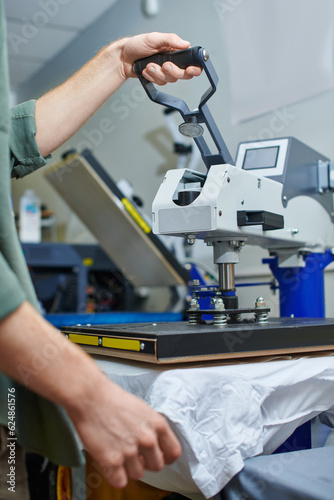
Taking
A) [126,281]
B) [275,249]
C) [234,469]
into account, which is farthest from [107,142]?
[234,469]

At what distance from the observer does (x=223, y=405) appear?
2.49 feet

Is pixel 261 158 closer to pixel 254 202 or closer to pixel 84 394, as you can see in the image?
pixel 254 202

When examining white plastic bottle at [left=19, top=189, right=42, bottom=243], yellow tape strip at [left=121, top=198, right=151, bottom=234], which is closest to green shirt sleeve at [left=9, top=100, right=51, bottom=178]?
yellow tape strip at [left=121, top=198, right=151, bottom=234]

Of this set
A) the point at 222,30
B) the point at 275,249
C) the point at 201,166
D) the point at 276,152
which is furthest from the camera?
the point at 201,166

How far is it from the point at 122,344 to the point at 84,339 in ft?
0.54

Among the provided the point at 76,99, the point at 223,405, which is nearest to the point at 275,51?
the point at 76,99

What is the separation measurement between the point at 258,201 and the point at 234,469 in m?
0.54

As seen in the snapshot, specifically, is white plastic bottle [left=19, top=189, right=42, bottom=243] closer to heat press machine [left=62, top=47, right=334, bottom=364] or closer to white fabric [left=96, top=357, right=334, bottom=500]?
heat press machine [left=62, top=47, right=334, bottom=364]

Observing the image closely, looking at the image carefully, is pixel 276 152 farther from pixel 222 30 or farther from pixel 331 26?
pixel 222 30

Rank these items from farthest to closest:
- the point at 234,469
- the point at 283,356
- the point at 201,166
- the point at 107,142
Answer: the point at 107,142, the point at 201,166, the point at 283,356, the point at 234,469

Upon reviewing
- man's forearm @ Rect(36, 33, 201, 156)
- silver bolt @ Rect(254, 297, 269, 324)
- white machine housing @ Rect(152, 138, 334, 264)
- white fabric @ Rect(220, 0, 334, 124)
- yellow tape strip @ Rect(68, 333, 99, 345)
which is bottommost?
yellow tape strip @ Rect(68, 333, 99, 345)

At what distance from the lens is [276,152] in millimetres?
1228

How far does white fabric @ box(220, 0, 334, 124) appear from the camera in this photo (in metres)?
1.73

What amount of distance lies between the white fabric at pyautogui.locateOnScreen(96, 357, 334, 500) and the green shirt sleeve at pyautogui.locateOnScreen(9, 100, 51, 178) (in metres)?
0.39
